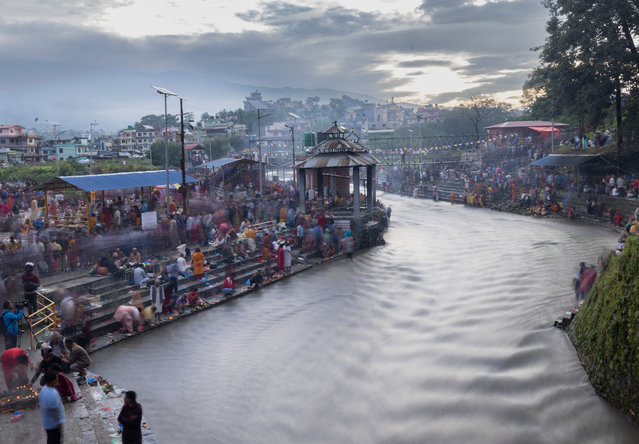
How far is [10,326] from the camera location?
989 centimetres

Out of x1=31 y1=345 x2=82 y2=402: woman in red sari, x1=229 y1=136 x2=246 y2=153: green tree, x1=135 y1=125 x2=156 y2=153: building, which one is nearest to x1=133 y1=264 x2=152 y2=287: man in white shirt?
x1=31 y1=345 x2=82 y2=402: woman in red sari

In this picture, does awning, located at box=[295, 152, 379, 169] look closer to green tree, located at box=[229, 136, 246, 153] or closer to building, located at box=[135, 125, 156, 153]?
green tree, located at box=[229, 136, 246, 153]

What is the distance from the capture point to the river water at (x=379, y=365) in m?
8.18

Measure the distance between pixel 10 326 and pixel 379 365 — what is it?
7499 mm

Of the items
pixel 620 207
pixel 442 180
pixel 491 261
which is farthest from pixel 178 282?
pixel 442 180

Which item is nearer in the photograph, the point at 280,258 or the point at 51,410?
the point at 51,410

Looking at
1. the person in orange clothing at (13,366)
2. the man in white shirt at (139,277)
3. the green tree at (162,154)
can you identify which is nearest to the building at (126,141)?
the green tree at (162,154)

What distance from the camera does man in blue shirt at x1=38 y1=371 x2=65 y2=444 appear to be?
6.60m

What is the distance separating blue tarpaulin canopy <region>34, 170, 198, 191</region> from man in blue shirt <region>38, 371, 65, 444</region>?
485 inches

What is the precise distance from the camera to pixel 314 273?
19.1 metres

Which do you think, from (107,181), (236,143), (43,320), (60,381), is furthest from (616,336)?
(236,143)

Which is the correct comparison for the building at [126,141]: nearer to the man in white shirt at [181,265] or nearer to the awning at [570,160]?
the awning at [570,160]

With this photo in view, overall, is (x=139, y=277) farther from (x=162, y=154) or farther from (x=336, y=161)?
(x=162, y=154)

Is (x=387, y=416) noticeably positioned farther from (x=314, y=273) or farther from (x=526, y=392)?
(x=314, y=273)
